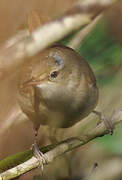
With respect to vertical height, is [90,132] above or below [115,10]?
below

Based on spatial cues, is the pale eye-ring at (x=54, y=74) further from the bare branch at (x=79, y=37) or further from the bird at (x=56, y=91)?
the bare branch at (x=79, y=37)

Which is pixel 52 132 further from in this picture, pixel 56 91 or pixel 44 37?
pixel 44 37

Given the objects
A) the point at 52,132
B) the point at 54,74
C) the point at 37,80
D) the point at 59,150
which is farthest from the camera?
the point at 52,132

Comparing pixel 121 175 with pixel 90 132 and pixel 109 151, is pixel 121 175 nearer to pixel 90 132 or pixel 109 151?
pixel 109 151

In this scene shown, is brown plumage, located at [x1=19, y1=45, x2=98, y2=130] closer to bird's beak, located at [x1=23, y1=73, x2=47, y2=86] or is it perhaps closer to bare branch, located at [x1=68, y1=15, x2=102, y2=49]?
bird's beak, located at [x1=23, y1=73, x2=47, y2=86]

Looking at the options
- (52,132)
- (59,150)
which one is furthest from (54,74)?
(59,150)

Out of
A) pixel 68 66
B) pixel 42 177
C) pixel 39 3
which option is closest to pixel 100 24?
pixel 39 3
